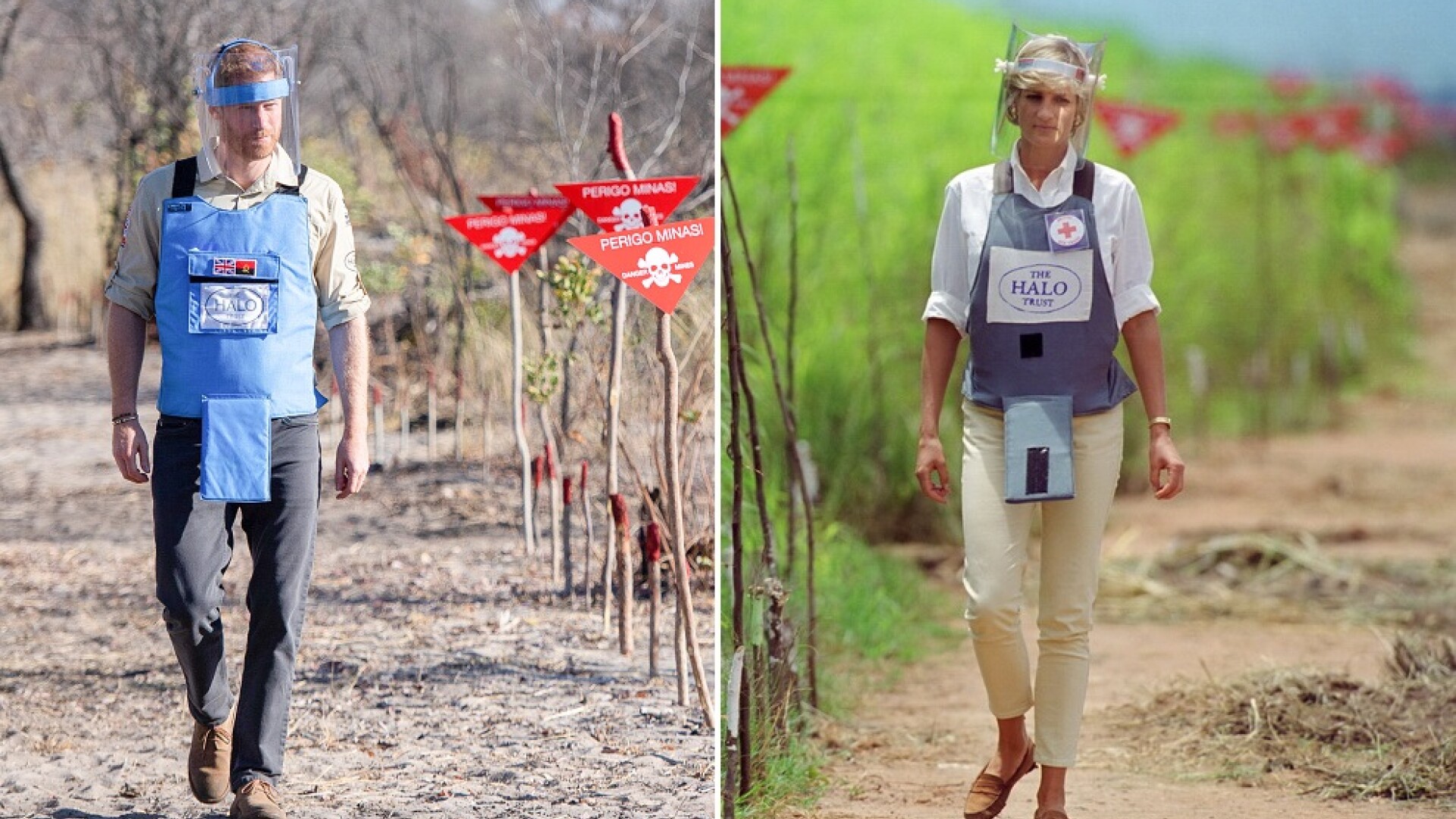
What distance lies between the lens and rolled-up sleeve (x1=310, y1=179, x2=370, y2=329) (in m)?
3.59

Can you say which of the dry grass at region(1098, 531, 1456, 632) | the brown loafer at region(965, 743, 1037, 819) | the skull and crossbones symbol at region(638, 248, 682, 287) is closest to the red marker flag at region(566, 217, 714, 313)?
the skull and crossbones symbol at region(638, 248, 682, 287)

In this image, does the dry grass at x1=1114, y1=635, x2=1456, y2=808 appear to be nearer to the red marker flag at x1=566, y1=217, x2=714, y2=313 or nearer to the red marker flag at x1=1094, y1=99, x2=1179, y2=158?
the red marker flag at x1=566, y1=217, x2=714, y2=313

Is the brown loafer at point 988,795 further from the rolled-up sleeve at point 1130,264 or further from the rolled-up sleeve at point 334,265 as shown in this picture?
the rolled-up sleeve at point 334,265

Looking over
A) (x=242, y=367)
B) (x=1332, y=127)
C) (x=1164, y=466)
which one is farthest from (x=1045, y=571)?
(x=1332, y=127)

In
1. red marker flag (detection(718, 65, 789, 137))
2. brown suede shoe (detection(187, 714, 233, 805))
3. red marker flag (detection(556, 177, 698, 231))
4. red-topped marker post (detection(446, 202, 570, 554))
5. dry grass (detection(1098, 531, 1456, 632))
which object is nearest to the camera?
brown suede shoe (detection(187, 714, 233, 805))

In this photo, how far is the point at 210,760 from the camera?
369cm

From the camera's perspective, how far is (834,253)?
7.77 meters

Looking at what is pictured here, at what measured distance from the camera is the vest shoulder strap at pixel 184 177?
3.51m

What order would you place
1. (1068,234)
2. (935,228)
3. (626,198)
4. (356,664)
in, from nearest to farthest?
(1068,234) → (626,198) → (356,664) → (935,228)

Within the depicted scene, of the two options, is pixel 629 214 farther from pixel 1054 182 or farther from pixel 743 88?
pixel 743 88

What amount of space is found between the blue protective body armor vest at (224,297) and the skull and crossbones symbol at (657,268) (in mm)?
649

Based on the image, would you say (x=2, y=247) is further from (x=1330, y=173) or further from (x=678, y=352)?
(x=1330, y=173)

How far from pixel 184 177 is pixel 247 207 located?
128mm

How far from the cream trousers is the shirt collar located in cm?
41
